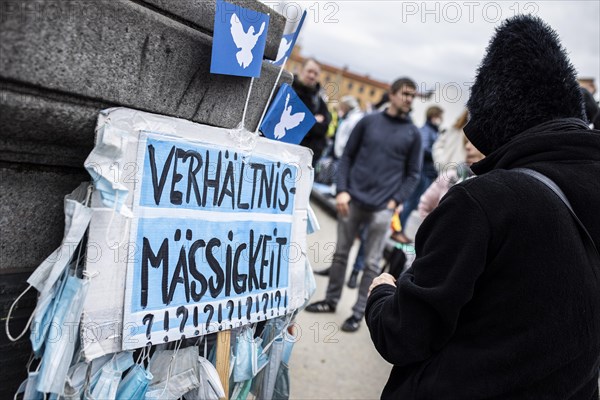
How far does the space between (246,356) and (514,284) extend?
1.07 m

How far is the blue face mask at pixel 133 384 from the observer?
4.66ft

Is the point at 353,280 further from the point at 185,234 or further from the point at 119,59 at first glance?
the point at 119,59

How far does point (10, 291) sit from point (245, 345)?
2.73 ft

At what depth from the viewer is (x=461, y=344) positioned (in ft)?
4.03

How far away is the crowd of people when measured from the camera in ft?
3.72

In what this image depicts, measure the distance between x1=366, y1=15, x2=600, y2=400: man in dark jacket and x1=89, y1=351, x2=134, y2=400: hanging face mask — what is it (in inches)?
31.4

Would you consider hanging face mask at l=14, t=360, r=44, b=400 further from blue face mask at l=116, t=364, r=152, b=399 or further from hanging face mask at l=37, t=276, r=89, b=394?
blue face mask at l=116, t=364, r=152, b=399

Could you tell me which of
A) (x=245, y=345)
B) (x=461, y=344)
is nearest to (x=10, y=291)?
(x=245, y=345)

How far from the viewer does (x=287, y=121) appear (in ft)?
6.28

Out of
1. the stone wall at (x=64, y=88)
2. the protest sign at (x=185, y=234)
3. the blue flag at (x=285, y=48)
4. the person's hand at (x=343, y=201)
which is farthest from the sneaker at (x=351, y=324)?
the stone wall at (x=64, y=88)

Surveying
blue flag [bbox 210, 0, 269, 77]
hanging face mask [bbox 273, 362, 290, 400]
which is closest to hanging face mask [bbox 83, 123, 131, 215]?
blue flag [bbox 210, 0, 269, 77]

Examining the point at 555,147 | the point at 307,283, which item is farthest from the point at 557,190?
the point at 307,283

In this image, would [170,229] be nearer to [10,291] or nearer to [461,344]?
[10,291]

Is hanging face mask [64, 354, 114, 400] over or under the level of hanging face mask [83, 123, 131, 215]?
under
